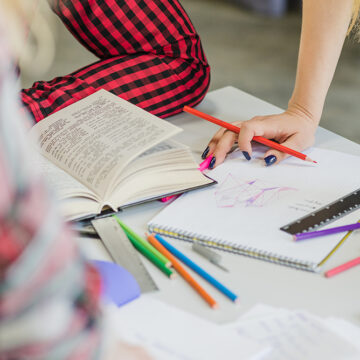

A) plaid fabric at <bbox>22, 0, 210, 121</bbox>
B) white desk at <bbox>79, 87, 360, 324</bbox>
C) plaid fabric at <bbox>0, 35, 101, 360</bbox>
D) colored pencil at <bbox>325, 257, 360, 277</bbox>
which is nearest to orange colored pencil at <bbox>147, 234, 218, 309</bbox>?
white desk at <bbox>79, 87, 360, 324</bbox>

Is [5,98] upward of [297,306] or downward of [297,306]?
upward

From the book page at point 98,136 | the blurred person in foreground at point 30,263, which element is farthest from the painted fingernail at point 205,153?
the blurred person in foreground at point 30,263

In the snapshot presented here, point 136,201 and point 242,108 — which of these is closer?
point 136,201

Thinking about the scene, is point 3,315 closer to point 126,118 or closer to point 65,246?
point 65,246

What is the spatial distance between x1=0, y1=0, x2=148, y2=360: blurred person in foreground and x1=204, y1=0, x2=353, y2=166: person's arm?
1.74 feet

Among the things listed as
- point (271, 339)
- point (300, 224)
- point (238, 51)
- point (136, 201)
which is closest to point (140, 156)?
point (136, 201)

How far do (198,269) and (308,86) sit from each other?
1.52ft

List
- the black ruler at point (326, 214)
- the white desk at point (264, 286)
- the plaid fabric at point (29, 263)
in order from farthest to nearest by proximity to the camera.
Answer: the black ruler at point (326, 214), the white desk at point (264, 286), the plaid fabric at point (29, 263)

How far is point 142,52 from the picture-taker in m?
1.05

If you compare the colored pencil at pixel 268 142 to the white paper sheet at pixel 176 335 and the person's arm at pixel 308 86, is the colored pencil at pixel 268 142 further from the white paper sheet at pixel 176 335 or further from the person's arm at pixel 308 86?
the white paper sheet at pixel 176 335

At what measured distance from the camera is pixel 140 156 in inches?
29.5

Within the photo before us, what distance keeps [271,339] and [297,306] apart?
69 millimetres

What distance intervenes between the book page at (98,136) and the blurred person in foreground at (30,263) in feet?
1.20

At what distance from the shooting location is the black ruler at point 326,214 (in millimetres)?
668
